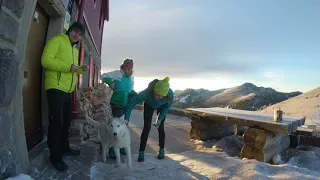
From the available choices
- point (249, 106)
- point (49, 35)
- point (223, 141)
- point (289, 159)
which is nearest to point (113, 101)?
point (49, 35)

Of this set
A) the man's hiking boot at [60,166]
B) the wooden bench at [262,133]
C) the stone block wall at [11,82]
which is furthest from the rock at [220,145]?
the stone block wall at [11,82]

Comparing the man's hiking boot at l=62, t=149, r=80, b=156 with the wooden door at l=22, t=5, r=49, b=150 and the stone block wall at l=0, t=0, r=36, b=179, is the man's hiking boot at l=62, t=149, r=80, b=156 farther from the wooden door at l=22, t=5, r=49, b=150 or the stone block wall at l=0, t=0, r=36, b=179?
the stone block wall at l=0, t=0, r=36, b=179

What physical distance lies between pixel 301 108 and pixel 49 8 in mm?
11586

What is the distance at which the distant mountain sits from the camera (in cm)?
1622

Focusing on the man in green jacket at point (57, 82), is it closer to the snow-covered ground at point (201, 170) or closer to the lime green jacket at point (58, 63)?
the lime green jacket at point (58, 63)

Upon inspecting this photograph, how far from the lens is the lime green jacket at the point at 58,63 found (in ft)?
10.2

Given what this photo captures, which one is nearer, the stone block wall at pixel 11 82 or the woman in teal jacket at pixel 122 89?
the stone block wall at pixel 11 82

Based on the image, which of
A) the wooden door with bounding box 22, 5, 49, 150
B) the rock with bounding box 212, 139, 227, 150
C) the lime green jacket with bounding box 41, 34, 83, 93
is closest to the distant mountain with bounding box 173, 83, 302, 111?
the rock with bounding box 212, 139, 227, 150

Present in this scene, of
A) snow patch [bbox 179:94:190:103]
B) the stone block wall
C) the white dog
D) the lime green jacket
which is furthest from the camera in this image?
snow patch [bbox 179:94:190:103]

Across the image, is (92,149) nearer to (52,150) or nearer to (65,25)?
(52,150)

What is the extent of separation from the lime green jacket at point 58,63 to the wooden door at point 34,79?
50cm

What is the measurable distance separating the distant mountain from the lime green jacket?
13084 millimetres

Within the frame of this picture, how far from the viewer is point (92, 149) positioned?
14.0 ft

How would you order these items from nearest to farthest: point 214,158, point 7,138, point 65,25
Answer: point 7,138
point 65,25
point 214,158
